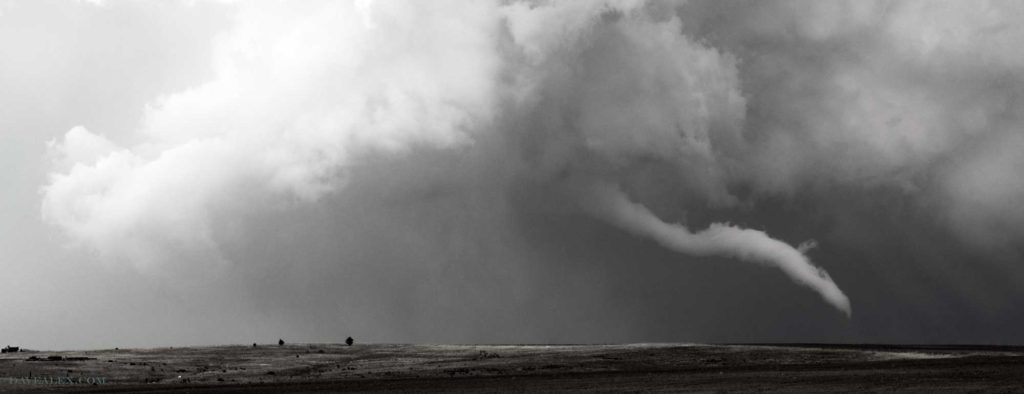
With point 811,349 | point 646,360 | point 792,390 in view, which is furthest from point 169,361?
point 792,390

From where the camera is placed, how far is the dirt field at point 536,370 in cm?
5509

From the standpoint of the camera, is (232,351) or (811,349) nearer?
(811,349)

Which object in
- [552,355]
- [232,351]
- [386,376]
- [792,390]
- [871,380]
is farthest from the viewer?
[232,351]

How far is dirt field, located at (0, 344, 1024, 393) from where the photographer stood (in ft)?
181

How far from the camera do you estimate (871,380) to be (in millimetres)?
53594

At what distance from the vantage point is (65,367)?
87.4 metres

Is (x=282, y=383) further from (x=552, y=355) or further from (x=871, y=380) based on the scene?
(x=871, y=380)

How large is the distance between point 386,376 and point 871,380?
1459 inches

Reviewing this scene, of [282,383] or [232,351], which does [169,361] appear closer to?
[232,351]

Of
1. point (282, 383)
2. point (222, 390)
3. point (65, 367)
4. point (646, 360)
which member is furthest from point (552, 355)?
point (65, 367)

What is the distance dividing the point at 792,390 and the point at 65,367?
2550 inches

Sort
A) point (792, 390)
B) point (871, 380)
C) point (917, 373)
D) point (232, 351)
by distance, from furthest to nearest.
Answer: point (232, 351) → point (917, 373) → point (871, 380) → point (792, 390)


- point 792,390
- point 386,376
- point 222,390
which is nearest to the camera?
point 792,390

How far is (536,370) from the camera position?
75938 mm
